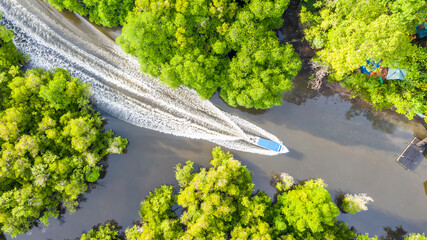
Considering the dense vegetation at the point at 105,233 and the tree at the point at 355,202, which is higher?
the tree at the point at 355,202

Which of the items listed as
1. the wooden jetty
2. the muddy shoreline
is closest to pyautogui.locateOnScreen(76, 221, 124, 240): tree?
the muddy shoreline

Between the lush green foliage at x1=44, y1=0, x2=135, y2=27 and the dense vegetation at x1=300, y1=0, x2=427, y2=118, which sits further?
the lush green foliage at x1=44, y1=0, x2=135, y2=27

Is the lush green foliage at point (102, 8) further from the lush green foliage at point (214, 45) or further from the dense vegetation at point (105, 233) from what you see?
the dense vegetation at point (105, 233)

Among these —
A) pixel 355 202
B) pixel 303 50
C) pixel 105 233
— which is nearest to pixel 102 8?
pixel 303 50

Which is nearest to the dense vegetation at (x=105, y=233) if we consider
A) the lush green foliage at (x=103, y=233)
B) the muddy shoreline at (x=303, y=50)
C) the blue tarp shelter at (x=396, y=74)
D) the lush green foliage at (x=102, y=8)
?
the lush green foliage at (x=103, y=233)

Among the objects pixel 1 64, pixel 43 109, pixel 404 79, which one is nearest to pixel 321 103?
pixel 404 79

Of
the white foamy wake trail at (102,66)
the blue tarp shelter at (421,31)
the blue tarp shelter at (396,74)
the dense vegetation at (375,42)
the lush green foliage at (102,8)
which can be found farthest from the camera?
the white foamy wake trail at (102,66)

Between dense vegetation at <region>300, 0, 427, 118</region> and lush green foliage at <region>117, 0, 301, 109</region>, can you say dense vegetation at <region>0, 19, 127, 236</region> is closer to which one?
lush green foliage at <region>117, 0, 301, 109</region>
